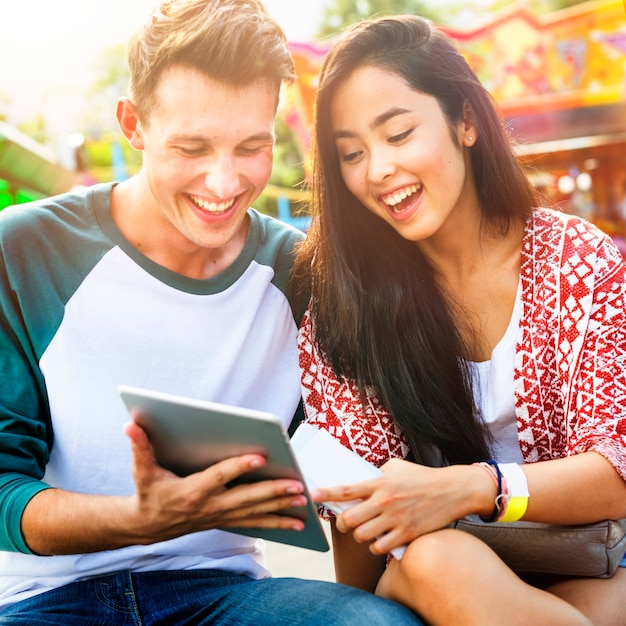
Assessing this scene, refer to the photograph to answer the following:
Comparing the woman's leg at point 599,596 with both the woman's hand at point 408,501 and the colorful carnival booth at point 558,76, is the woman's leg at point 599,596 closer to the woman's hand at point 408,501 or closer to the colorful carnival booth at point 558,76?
the woman's hand at point 408,501

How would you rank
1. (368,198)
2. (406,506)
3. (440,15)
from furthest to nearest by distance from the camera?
1. (440,15)
2. (368,198)
3. (406,506)

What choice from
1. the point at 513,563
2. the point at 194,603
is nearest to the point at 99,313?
the point at 194,603

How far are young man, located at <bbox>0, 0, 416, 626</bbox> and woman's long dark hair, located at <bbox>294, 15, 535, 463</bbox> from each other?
0.16 meters

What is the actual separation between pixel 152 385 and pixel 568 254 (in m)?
1.05

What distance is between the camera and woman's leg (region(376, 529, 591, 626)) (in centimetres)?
143

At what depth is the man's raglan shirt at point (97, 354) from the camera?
180cm

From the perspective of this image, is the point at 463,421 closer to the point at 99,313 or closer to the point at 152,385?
the point at 152,385

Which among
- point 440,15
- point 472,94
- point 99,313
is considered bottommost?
point 99,313

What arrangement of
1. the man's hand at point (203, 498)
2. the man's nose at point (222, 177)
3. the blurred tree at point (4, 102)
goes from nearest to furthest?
the man's hand at point (203, 498) < the man's nose at point (222, 177) < the blurred tree at point (4, 102)

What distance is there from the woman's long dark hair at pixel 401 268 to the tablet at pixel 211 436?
532 millimetres

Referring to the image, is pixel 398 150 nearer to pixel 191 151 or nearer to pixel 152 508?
pixel 191 151

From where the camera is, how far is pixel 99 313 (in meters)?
1.90

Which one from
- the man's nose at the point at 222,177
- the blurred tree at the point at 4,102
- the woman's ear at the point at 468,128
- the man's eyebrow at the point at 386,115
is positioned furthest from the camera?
the blurred tree at the point at 4,102

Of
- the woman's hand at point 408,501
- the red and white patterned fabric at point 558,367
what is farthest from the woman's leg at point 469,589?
the red and white patterned fabric at point 558,367
